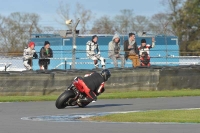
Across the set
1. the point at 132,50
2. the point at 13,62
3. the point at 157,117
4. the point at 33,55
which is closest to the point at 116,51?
the point at 132,50

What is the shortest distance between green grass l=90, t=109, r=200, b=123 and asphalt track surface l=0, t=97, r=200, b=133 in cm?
80

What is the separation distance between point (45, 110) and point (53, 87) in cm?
627

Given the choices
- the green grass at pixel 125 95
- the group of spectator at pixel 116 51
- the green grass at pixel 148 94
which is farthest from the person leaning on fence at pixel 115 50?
the green grass at pixel 148 94

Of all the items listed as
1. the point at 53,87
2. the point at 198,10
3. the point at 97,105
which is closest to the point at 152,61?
the point at 53,87

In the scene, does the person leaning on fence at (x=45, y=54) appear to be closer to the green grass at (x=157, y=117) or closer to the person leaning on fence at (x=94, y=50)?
the person leaning on fence at (x=94, y=50)

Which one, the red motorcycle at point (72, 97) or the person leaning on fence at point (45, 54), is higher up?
the person leaning on fence at point (45, 54)

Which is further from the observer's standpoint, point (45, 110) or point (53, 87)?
point (53, 87)

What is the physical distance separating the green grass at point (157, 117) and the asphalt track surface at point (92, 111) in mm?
796

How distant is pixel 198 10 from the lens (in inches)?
2581

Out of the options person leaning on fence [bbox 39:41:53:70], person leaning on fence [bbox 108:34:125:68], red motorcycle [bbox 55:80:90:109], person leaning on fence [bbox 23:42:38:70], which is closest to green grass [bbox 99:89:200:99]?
person leaning on fence [bbox 108:34:125:68]

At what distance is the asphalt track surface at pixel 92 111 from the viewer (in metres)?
11.7

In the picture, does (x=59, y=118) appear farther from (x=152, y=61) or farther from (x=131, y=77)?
(x=152, y=61)

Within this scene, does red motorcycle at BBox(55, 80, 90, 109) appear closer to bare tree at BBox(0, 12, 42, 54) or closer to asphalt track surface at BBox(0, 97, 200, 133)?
asphalt track surface at BBox(0, 97, 200, 133)

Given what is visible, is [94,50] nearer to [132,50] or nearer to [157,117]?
[132,50]
